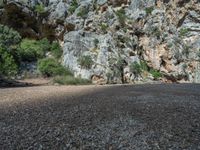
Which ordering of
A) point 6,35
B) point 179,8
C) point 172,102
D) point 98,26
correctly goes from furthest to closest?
point 179,8 < point 98,26 < point 6,35 < point 172,102

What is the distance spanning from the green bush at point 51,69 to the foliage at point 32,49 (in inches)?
119

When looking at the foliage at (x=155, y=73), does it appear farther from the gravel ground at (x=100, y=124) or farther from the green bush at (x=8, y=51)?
the gravel ground at (x=100, y=124)

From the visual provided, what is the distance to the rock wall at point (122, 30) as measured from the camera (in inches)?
1313

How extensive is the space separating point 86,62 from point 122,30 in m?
7.92

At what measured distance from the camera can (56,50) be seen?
36156 mm

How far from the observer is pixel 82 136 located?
699 centimetres

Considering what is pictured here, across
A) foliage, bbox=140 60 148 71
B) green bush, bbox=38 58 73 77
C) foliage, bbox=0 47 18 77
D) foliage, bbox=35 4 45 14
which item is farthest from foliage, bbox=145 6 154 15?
foliage, bbox=0 47 18 77

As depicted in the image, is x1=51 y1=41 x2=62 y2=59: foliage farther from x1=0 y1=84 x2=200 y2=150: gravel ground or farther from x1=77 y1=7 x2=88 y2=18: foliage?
x1=0 y1=84 x2=200 y2=150: gravel ground

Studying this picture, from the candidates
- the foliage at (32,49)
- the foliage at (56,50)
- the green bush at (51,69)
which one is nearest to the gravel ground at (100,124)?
the green bush at (51,69)

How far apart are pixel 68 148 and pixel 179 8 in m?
36.4

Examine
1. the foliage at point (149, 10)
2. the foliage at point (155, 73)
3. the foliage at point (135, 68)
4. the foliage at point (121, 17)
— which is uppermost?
the foliage at point (149, 10)

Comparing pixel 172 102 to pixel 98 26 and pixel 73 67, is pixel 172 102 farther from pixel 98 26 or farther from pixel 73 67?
pixel 98 26

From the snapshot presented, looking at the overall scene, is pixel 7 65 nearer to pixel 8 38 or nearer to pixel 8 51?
pixel 8 51

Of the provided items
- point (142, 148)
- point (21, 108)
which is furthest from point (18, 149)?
point (21, 108)
